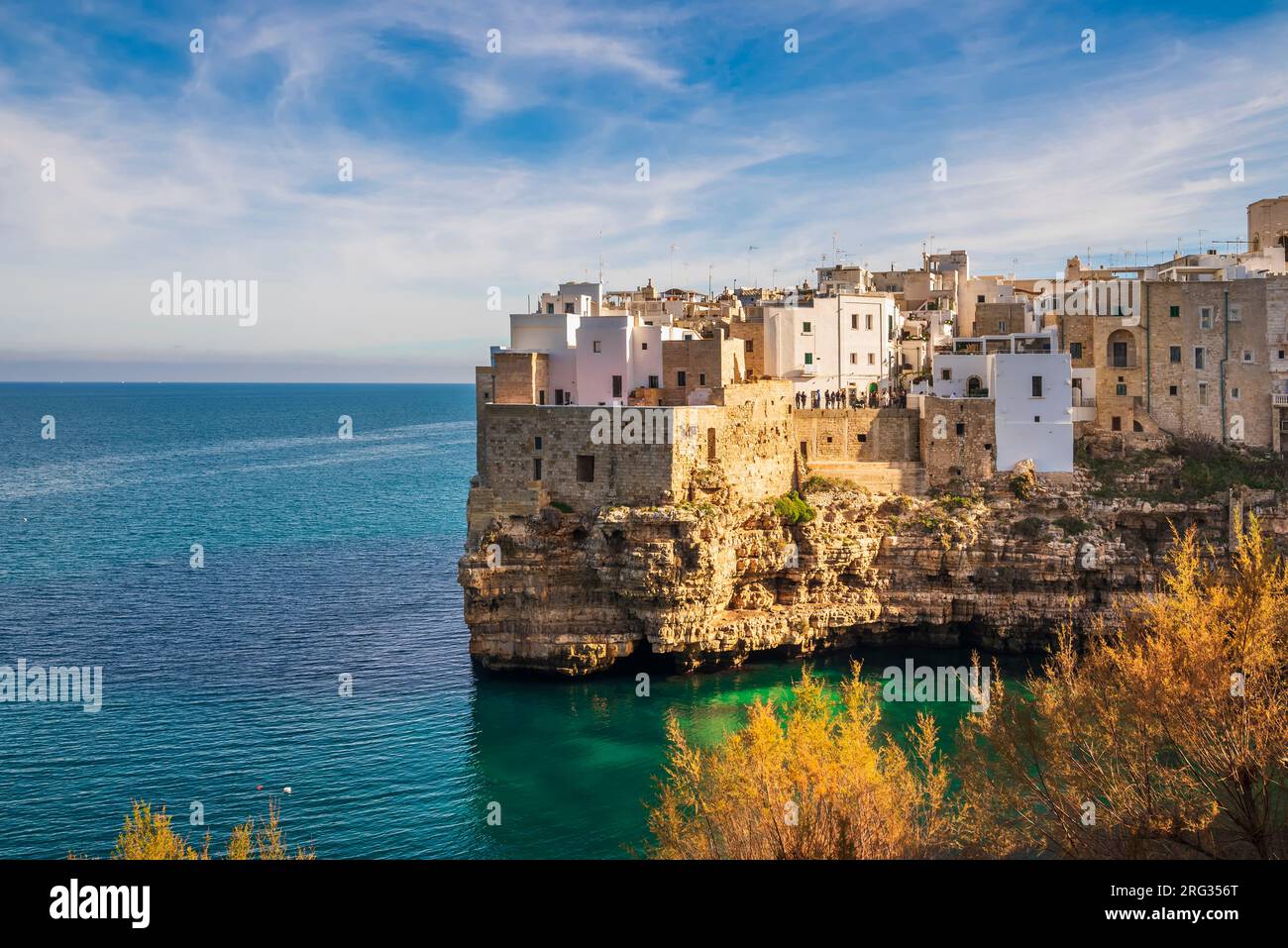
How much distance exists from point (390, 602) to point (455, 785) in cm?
1984

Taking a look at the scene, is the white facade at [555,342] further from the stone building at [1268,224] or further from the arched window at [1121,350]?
the stone building at [1268,224]

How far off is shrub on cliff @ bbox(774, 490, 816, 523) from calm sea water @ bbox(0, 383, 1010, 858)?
5508mm

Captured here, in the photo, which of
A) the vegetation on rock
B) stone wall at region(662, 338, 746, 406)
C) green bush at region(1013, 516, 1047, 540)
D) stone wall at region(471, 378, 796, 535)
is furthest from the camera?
stone wall at region(662, 338, 746, 406)

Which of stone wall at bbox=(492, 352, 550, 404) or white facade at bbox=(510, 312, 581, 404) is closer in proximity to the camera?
stone wall at bbox=(492, 352, 550, 404)

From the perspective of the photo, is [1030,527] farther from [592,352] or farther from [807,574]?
[592,352]

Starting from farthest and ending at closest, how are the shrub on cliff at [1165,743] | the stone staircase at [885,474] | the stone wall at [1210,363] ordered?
the stone staircase at [885,474]
the stone wall at [1210,363]
the shrub on cliff at [1165,743]

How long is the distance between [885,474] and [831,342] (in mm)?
7794

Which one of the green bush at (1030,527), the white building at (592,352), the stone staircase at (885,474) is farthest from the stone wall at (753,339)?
the green bush at (1030,527)

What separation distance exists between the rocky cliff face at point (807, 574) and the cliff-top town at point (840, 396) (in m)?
1.30

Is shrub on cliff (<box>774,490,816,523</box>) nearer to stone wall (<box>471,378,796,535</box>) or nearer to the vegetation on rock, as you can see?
stone wall (<box>471,378,796,535</box>)

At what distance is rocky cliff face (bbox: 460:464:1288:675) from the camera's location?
117 ft

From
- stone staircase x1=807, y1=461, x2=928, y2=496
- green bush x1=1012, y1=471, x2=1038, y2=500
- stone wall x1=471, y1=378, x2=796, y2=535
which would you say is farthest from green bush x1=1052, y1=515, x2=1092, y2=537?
stone wall x1=471, y1=378, x2=796, y2=535

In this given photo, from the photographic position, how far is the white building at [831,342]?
44562 mm
